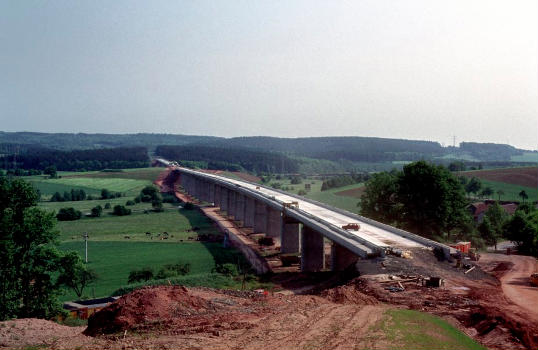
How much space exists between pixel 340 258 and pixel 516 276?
14.9m

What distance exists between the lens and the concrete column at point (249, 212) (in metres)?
85.8

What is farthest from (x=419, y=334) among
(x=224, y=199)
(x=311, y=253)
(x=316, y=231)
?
(x=224, y=199)

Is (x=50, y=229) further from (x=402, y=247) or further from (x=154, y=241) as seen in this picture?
(x=154, y=241)

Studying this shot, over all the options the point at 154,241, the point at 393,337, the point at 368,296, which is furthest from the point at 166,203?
the point at 393,337

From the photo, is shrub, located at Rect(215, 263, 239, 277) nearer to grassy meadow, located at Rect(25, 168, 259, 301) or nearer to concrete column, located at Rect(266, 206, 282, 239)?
grassy meadow, located at Rect(25, 168, 259, 301)

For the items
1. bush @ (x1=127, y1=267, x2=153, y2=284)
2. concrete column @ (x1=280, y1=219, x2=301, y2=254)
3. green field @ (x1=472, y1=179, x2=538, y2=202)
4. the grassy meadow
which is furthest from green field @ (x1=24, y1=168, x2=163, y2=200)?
bush @ (x1=127, y1=267, x2=153, y2=284)

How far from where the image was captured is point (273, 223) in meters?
75.9

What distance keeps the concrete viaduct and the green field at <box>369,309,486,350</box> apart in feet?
43.4

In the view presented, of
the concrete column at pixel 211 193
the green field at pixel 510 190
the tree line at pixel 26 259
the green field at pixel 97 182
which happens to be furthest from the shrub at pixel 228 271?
the green field at pixel 97 182

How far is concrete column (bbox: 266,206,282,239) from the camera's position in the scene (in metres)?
75.5

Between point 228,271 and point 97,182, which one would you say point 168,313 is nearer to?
point 228,271

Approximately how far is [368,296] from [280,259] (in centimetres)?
2868

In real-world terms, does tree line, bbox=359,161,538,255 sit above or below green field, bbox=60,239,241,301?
above

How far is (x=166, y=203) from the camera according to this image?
135 m
